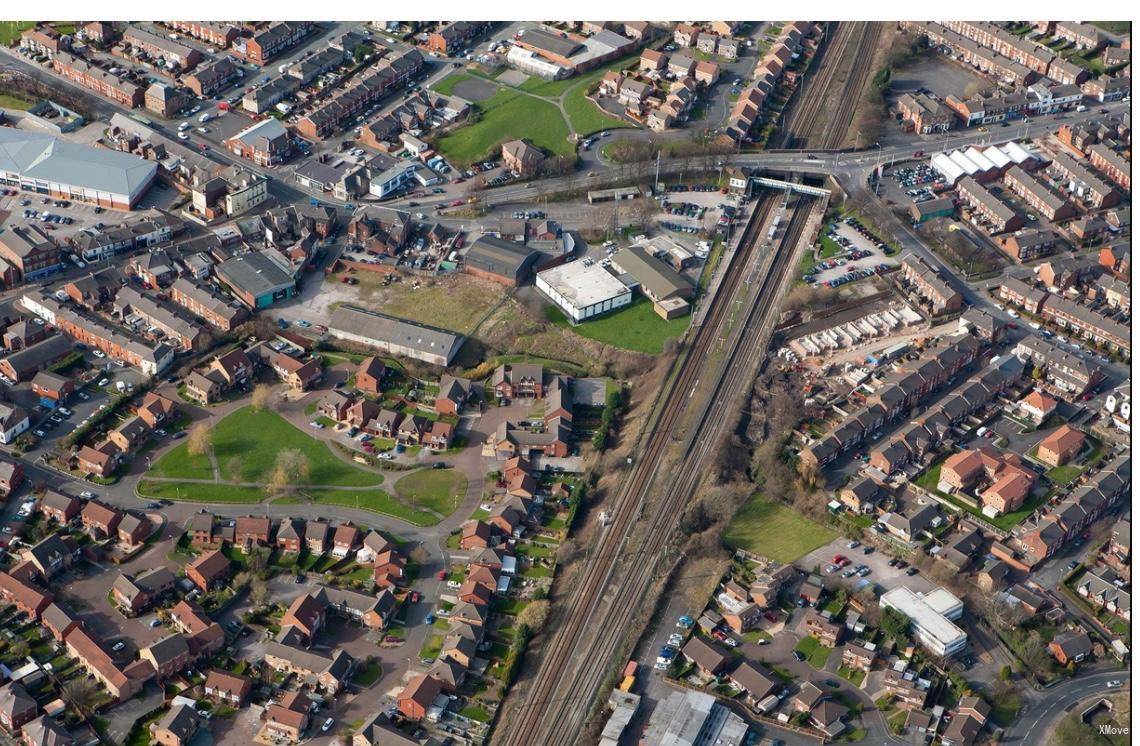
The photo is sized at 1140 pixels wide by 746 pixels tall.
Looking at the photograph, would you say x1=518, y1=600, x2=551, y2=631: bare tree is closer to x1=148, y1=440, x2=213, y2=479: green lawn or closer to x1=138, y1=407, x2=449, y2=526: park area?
x1=138, y1=407, x2=449, y2=526: park area

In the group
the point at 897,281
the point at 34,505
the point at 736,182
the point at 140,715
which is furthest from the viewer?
the point at 736,182

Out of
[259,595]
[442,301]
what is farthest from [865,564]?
[442,301]

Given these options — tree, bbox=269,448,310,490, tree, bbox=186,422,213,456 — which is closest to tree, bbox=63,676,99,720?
tree, bbox=269,448,310,490

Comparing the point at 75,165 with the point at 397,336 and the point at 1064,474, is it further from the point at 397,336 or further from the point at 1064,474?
Result: the point at 1064,474

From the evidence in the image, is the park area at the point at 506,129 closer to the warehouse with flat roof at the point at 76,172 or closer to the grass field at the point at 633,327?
the grass field at the point at 633,327

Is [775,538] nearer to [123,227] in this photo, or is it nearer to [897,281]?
[897,281]

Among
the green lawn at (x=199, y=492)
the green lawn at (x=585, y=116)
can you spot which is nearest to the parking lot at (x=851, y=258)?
the green lawn at (x=585, y=116)

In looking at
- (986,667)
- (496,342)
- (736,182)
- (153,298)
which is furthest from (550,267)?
(986,667)
